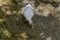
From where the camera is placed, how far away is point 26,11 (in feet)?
8.89

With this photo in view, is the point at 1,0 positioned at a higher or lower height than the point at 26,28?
higher

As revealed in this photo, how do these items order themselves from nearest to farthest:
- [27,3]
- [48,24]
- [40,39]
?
[40,39] < [48,24] < [27,3]

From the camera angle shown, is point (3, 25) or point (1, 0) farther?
point (1, 0)

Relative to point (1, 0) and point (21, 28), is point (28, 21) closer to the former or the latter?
point (21, 28)

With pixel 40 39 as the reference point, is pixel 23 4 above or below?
above

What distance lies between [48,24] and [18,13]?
0.44m

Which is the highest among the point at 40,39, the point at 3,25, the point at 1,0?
the point at 1,0

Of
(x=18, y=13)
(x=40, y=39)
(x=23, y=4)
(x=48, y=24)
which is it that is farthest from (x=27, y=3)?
(x=40, y=39)

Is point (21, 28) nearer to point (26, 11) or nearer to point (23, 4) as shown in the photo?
point (26, 11)

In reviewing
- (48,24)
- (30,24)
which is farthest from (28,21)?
(48,24)

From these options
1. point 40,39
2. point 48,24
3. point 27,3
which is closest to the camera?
point 40,39

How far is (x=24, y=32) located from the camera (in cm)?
260

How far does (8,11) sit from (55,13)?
0.68 meters

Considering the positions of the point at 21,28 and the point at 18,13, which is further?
the point at 18,13
